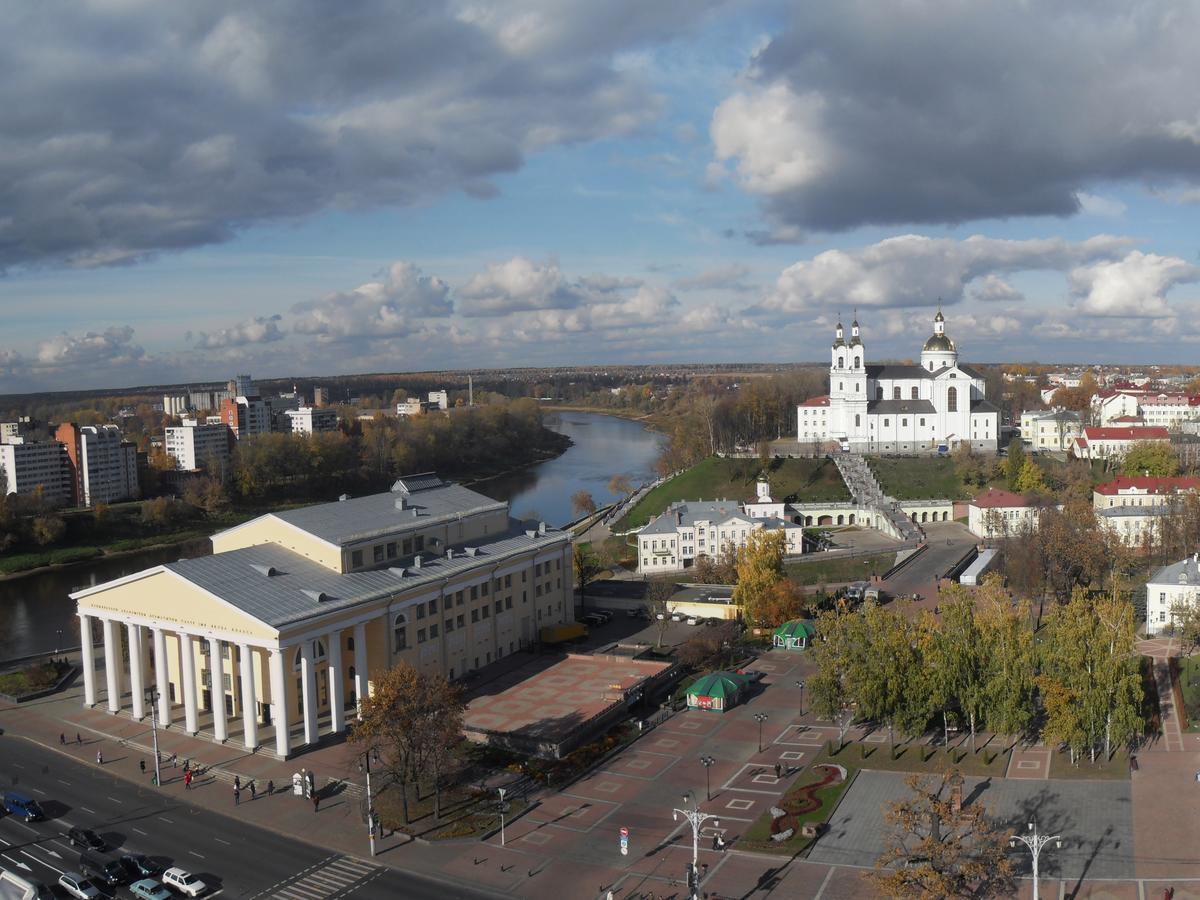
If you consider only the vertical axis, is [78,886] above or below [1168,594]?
below

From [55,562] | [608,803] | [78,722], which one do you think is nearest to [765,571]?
[608,803]

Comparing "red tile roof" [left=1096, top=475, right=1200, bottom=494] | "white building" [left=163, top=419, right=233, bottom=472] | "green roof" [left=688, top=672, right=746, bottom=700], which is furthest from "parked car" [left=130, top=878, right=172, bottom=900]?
"white building" [left=163, top=419, right=233, bottom=472]

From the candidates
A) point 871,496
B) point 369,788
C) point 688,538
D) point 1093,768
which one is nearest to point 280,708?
point 369,788

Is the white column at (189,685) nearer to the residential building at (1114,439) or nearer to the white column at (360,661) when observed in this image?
the white column at (360,661)

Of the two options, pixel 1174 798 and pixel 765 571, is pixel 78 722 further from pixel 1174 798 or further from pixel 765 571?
pixel 1174 798

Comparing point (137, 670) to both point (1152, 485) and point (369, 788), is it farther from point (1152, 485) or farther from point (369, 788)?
point (1152, 485)

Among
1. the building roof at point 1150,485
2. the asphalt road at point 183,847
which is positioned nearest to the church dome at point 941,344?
the building roof at point 1150,485
